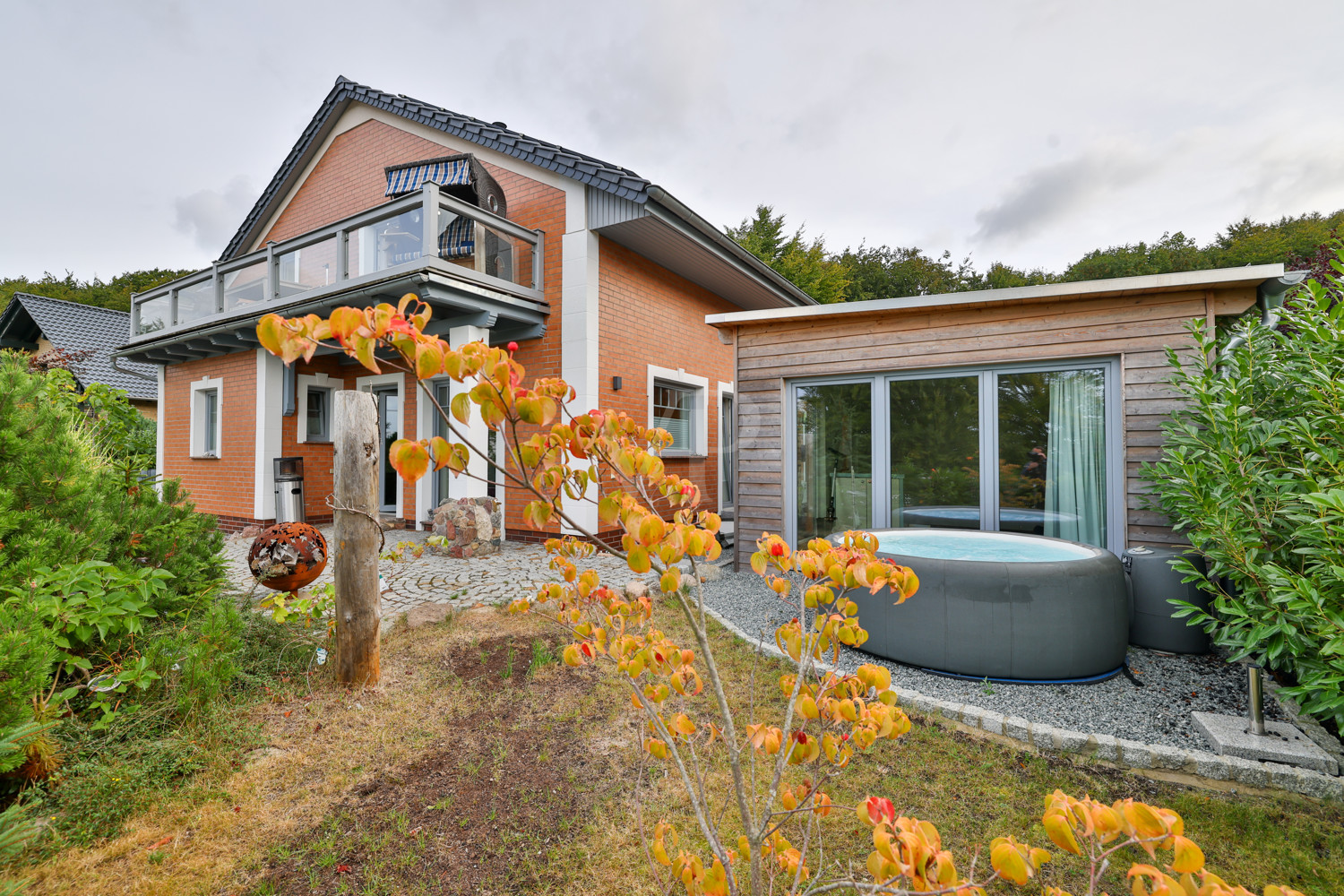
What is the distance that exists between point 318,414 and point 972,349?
966cm

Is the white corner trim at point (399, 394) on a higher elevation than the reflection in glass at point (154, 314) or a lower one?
lower

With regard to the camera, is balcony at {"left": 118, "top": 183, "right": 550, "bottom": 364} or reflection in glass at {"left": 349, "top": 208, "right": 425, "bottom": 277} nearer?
balcony at {"left": 118, "top": 183, "right": 550, "bottom": 364}

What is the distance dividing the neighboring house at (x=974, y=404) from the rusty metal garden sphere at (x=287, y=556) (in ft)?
13.0

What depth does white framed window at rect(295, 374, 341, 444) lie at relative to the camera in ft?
27.9

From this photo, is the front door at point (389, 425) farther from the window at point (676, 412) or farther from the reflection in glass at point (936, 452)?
the reflection in glass at point (936, 452)

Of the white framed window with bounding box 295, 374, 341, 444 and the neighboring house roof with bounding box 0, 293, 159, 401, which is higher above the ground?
the neighboring house roof with bounding box 0, 293, 159, 401

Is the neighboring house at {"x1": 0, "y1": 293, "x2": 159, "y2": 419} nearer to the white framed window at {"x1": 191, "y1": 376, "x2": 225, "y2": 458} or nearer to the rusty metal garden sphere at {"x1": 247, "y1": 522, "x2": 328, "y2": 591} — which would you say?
the white framed window at {"x1": 191, "y1": 376, "x2": 225, "y2": 458}

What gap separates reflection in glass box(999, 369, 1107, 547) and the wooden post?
16.4ft

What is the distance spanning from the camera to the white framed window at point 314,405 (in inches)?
335

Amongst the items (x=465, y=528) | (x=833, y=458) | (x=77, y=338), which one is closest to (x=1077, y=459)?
(x=833, y=458)

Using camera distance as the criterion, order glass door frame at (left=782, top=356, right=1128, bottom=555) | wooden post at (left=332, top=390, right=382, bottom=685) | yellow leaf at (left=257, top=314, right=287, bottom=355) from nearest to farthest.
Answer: yellow leaf at (left=257, top=314, right=287, bottom=355) → wooden post at (left=332, top=390, right=382, bottom=685) → glass door frame at (left=782, top=356, right=1128, bottom=555)

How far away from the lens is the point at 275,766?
2.32 m

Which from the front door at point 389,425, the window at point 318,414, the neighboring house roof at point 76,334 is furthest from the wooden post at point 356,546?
the neighboring house roof at point 76,334

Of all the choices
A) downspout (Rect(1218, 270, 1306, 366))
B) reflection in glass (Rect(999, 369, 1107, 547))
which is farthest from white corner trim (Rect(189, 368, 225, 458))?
downspout (Rect(1218, 270, 1306, 366))
